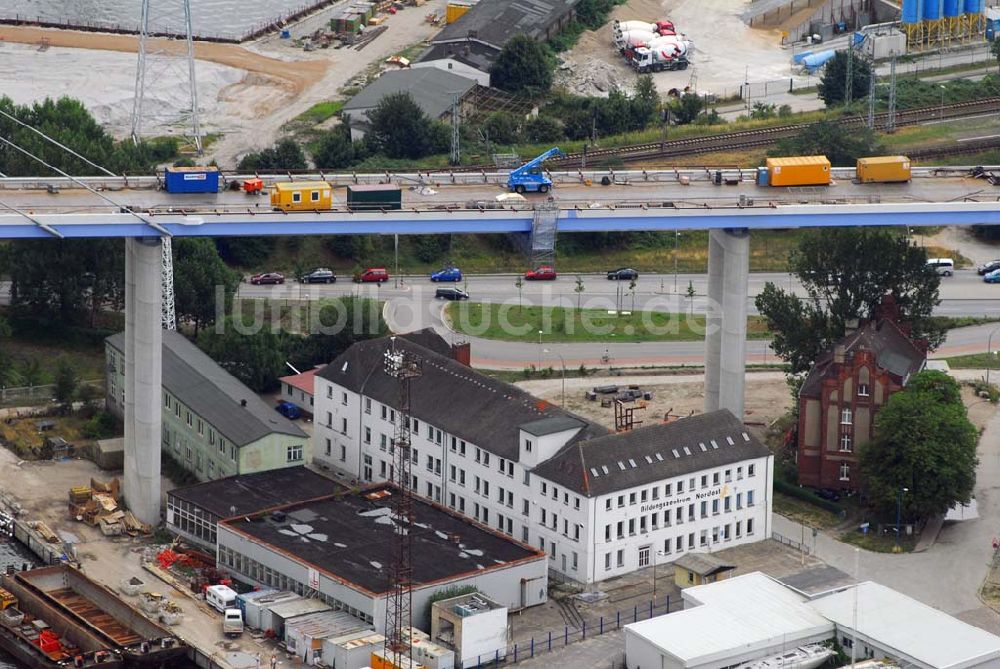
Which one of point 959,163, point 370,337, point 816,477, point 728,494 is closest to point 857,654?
point 728,494

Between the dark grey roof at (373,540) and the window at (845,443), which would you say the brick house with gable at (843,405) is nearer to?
the window at (845,443)

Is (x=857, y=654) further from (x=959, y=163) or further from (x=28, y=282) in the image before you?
(x=959, y=163)

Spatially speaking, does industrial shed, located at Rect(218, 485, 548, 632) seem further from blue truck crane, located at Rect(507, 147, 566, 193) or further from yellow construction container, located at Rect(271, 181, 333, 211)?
blue truck crane, located at Rect(507, 147, 566, 193)

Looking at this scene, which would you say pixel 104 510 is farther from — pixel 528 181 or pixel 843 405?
pixel 843 405

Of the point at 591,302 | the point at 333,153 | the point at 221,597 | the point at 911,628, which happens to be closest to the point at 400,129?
the point at 333,153

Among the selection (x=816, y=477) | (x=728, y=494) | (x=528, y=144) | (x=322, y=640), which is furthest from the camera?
(x=528, y=144)

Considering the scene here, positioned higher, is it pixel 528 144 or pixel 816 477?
pixel 528 144
